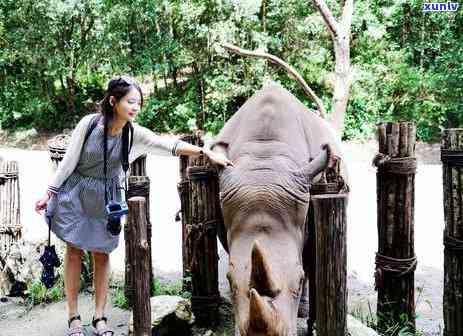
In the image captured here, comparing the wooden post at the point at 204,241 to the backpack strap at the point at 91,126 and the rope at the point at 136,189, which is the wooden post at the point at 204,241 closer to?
the rope at the point at 136,189

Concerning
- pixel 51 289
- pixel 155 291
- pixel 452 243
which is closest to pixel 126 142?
pixel 155 291

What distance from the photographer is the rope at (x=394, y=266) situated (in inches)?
172

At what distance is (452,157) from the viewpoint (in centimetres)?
377

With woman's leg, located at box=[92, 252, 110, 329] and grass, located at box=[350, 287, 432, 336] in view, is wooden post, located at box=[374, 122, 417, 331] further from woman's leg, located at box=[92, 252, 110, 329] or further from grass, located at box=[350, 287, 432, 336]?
woman's leg, located at box=[92, 252, 110, 329]

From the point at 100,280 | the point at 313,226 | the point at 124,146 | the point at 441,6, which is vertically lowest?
the point at 100,280

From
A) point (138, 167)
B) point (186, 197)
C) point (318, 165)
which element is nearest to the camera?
point (318, 165)

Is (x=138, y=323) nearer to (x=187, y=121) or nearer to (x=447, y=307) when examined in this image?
(x=447, y=307)

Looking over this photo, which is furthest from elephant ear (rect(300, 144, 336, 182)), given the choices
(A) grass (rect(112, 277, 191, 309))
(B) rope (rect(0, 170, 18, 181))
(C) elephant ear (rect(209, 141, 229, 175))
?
(B) rope (rect(0, 170, 18, 181))

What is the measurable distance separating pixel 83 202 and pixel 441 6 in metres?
15.5

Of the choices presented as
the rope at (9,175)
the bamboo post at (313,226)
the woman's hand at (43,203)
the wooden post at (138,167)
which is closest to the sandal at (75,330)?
the woman's hand at (43,203)

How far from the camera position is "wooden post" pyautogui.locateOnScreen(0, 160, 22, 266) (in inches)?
231

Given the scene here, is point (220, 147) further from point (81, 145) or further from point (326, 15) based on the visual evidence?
point (326, 15)

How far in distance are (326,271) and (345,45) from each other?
29.9 ft

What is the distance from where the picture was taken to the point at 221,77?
60.0 feet
